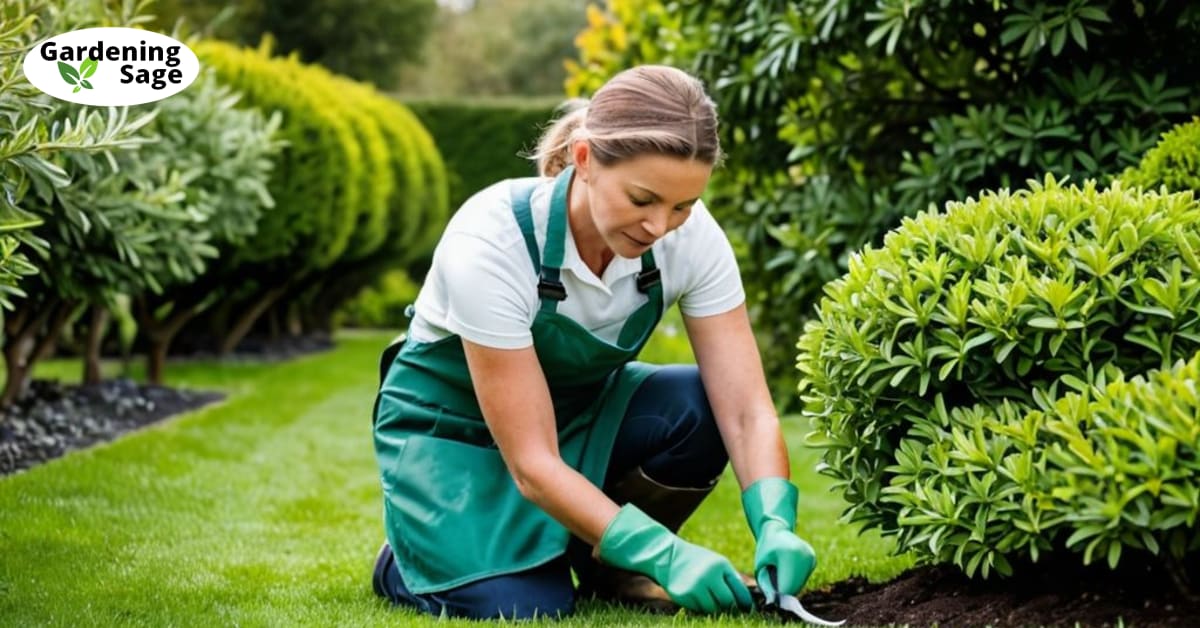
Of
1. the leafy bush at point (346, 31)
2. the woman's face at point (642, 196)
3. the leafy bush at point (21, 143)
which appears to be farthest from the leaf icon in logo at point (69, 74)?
the leafy bush at point (346, 31)

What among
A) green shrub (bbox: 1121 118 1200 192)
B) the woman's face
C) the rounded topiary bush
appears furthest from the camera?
green shrub (bbox: 1121 118 1200 192)

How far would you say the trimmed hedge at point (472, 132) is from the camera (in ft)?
58.8

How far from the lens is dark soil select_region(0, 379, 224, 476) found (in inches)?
Result: 230

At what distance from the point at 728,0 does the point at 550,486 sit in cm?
285

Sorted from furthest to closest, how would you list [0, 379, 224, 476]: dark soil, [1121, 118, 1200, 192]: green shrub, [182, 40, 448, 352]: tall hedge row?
[182, 40, 448, 352]: tall hedge row, [0, 379, 224, 476]: dark soil, [1121, 118, 1200, 192]: green shrub

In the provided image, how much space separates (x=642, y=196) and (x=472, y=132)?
15.2 meters

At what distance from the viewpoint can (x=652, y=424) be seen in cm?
353

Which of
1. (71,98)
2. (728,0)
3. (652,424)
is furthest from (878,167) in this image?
(71,98)

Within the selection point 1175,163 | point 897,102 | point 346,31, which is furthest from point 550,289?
point 346,31

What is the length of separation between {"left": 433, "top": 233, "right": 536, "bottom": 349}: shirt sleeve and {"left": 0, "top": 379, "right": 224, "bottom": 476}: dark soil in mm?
2901

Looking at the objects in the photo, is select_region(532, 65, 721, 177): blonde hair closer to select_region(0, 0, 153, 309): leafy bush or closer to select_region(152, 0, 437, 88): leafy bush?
select_region(0, 0, 153, 309): leafy bush

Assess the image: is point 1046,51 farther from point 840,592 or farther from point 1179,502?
point 1179,502

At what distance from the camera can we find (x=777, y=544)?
3.02 meters

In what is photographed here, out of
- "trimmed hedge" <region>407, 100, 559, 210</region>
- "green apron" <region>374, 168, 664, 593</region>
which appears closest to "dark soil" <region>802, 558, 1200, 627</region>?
"green apron" <region>374, 168, 664, 593</region>
